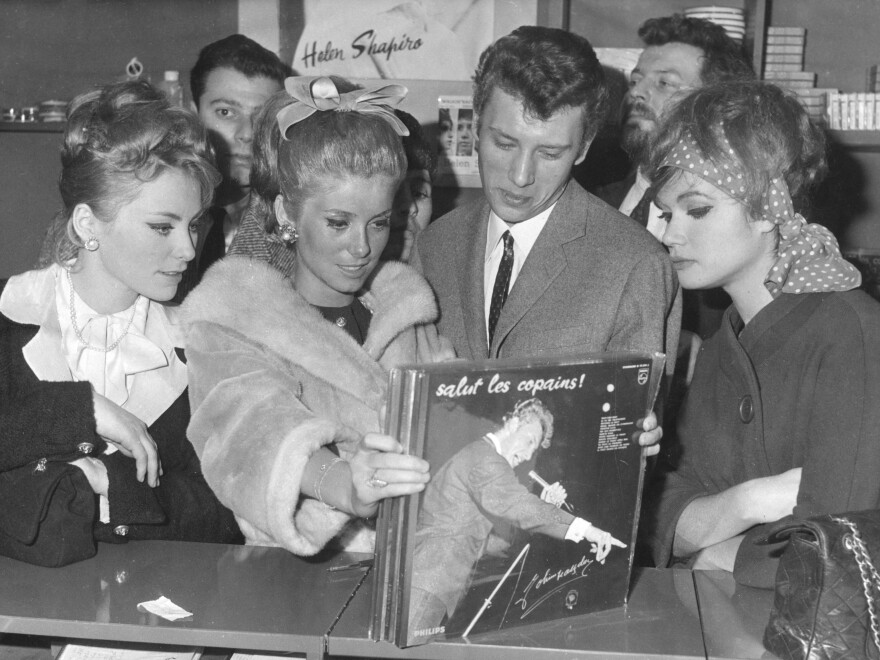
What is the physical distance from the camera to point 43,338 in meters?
2.10

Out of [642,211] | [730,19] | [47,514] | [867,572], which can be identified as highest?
[730,19]

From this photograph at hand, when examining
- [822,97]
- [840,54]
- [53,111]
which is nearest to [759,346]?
[822,97]

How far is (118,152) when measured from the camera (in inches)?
83.5

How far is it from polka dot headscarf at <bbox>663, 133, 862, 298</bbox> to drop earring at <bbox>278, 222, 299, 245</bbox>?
834 mm

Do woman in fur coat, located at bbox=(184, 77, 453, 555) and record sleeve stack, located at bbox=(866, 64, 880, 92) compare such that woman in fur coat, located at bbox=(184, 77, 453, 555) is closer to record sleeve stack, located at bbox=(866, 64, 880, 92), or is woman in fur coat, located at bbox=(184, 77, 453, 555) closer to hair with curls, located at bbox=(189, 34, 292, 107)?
hair with curls, located at bbox=(189, 34, 292, 107)

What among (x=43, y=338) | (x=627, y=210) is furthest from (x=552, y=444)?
(x=627, y=210)

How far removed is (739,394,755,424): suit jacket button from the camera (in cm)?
200

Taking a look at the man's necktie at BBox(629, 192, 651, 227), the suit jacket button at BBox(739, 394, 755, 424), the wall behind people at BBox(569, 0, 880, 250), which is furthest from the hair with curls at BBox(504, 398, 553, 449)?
the wall behind people at BBox(569, 0, 880, 250)

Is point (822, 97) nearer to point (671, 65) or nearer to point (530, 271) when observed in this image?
point (671, 65)

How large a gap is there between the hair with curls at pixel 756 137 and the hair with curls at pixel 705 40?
127 cm

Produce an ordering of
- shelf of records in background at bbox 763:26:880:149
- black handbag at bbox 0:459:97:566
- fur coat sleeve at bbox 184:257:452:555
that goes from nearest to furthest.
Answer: fur coat sleeve at bbox 184:257:452:555 < black handbag at bbox 0:459:97:566 < shelf of records in background at bbox 763:26:880:149

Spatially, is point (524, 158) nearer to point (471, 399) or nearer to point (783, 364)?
point (783, 364)

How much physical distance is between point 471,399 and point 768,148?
1.03 meters

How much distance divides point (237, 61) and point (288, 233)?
4.65 ft
